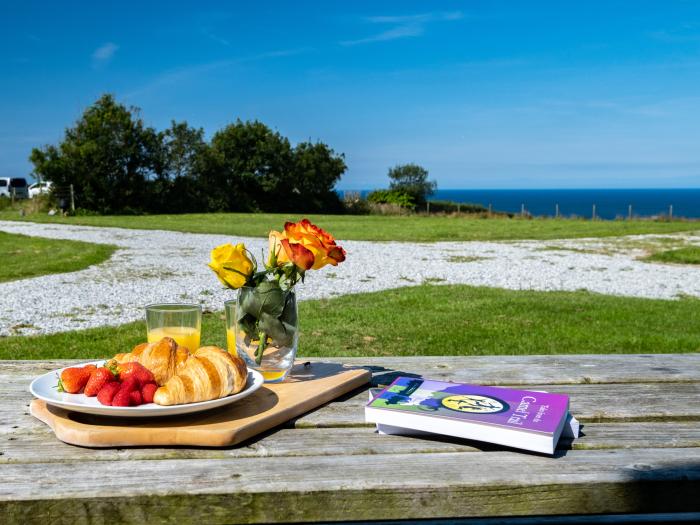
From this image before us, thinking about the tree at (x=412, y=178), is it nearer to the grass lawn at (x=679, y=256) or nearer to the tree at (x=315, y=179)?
the tree at (x=315, y=179)

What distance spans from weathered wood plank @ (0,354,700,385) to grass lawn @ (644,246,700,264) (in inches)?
445

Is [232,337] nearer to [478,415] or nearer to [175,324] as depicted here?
[175,324]

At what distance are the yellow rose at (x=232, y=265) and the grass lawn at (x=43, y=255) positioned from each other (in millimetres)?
8554

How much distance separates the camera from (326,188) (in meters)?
40.2

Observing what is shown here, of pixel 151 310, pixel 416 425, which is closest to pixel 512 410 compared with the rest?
pixel 416 425

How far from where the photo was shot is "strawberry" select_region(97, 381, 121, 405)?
151 centimetres

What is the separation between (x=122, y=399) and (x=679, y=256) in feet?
43.6

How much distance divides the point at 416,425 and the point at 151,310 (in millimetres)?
806

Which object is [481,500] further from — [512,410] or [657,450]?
[657,450]

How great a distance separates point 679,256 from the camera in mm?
12969

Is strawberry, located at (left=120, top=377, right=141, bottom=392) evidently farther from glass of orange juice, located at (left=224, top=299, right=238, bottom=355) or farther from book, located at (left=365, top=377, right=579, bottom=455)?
book, located at (left=365, top=377, right=579, bottom=455)

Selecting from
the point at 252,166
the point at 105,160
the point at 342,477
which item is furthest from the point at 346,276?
the point at 252,166

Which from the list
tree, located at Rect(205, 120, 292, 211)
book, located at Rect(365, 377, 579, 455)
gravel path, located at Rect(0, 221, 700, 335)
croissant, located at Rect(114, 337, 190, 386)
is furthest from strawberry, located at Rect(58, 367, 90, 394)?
tree, located at Rect(205, 120, 292, 211)

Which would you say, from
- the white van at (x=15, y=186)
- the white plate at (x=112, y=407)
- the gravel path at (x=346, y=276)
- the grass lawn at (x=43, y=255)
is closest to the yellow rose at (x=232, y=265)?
the white plate at (x=112, y=407)
